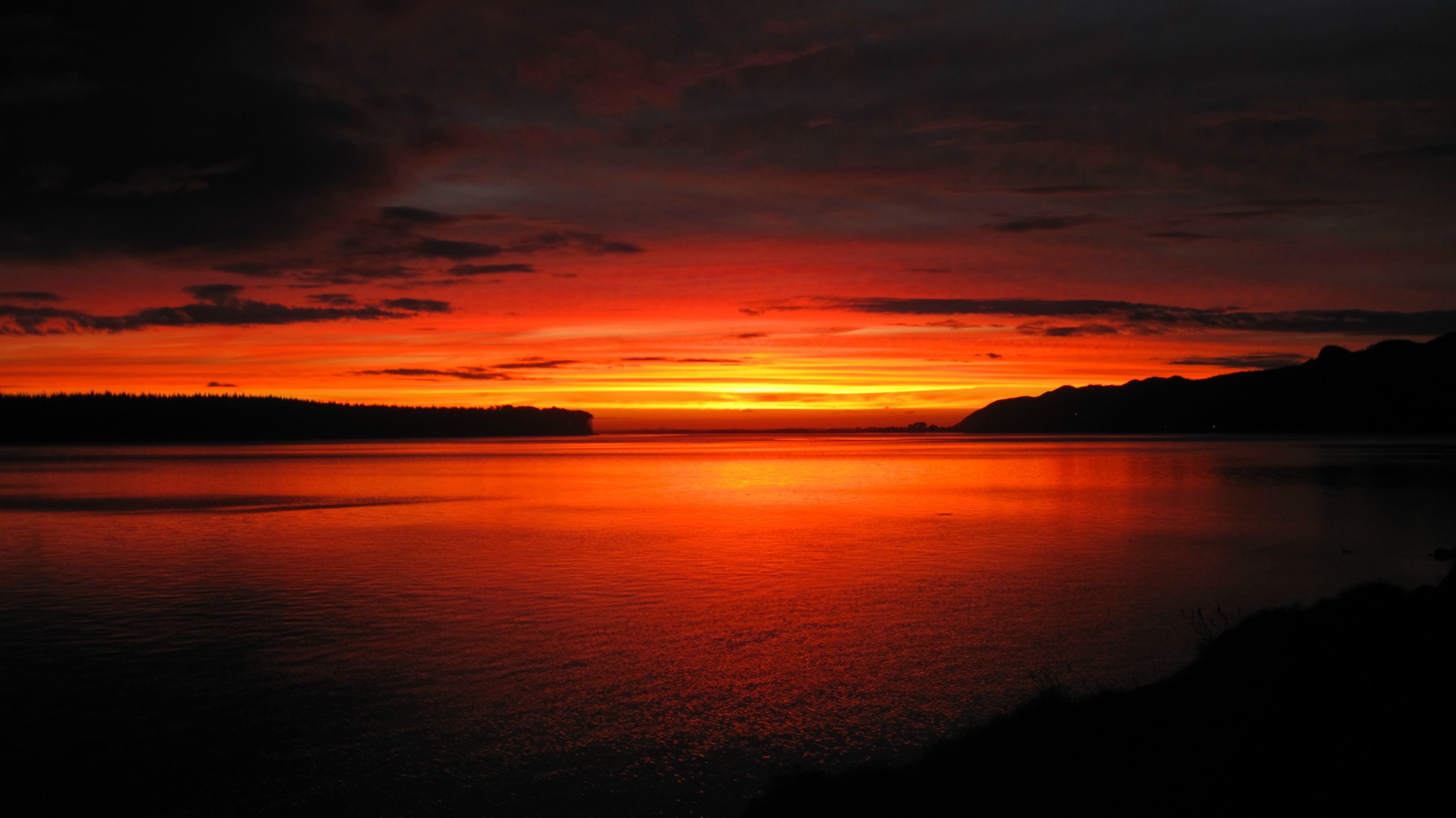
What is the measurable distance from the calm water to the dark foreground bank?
162 cm

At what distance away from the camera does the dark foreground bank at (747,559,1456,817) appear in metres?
6.02

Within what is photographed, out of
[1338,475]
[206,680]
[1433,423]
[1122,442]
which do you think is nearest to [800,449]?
[1122,442]

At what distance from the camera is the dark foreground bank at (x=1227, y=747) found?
6.02m

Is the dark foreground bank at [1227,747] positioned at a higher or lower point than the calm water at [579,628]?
higher

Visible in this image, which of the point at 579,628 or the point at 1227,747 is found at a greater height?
the point at 1227,747

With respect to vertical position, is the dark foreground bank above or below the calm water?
above

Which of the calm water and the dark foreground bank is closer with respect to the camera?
the dark foreground bank

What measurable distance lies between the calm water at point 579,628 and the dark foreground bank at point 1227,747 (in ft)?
5.30

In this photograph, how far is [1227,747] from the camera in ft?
22.1

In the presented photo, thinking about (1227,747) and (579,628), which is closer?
(1227,747)

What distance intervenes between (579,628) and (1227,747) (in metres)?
9.53

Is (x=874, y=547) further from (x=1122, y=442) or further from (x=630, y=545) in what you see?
(x=1122, y=442)

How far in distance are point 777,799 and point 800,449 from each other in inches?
4677

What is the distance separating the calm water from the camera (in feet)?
28.0
